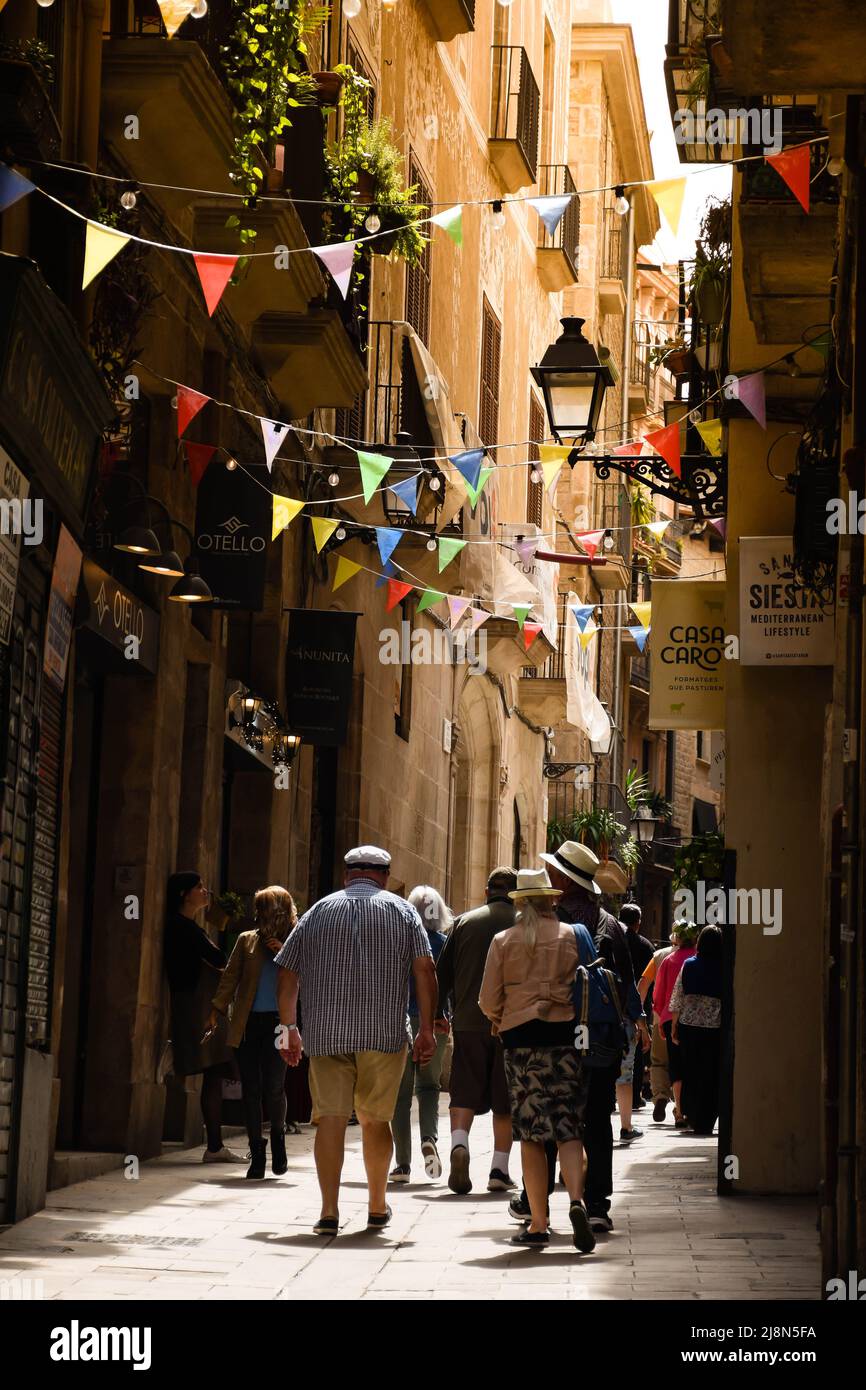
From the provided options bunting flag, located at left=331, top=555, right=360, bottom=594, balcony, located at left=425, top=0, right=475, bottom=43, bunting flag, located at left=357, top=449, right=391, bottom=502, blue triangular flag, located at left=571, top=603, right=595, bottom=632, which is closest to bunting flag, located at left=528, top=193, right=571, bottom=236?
bunting flag, located at left=357, top=449, right=391, bottom=502

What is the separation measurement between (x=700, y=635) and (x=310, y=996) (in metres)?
5.37

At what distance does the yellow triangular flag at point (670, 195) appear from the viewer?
10859 millimetres

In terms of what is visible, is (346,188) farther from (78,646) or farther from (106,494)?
(78,646)

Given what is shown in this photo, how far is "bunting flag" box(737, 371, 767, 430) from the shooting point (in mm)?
13188

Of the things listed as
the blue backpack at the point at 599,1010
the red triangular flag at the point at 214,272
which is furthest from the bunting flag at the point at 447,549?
the blue backpack at the point at 599,1010

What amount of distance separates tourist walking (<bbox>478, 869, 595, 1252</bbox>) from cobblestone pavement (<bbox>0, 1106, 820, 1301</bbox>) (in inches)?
14.7

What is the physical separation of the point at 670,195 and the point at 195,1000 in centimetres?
561

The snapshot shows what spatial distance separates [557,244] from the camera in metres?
32.4

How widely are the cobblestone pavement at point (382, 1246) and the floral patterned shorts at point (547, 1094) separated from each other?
51 centimetres

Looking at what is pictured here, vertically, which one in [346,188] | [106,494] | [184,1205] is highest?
[346,188]

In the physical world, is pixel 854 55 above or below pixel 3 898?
above

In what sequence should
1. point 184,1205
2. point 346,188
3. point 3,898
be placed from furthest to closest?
point 346,188, point 184,1205, point 3,898

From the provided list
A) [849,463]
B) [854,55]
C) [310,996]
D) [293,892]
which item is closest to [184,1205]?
[310,996]

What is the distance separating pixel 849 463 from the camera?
849cm
